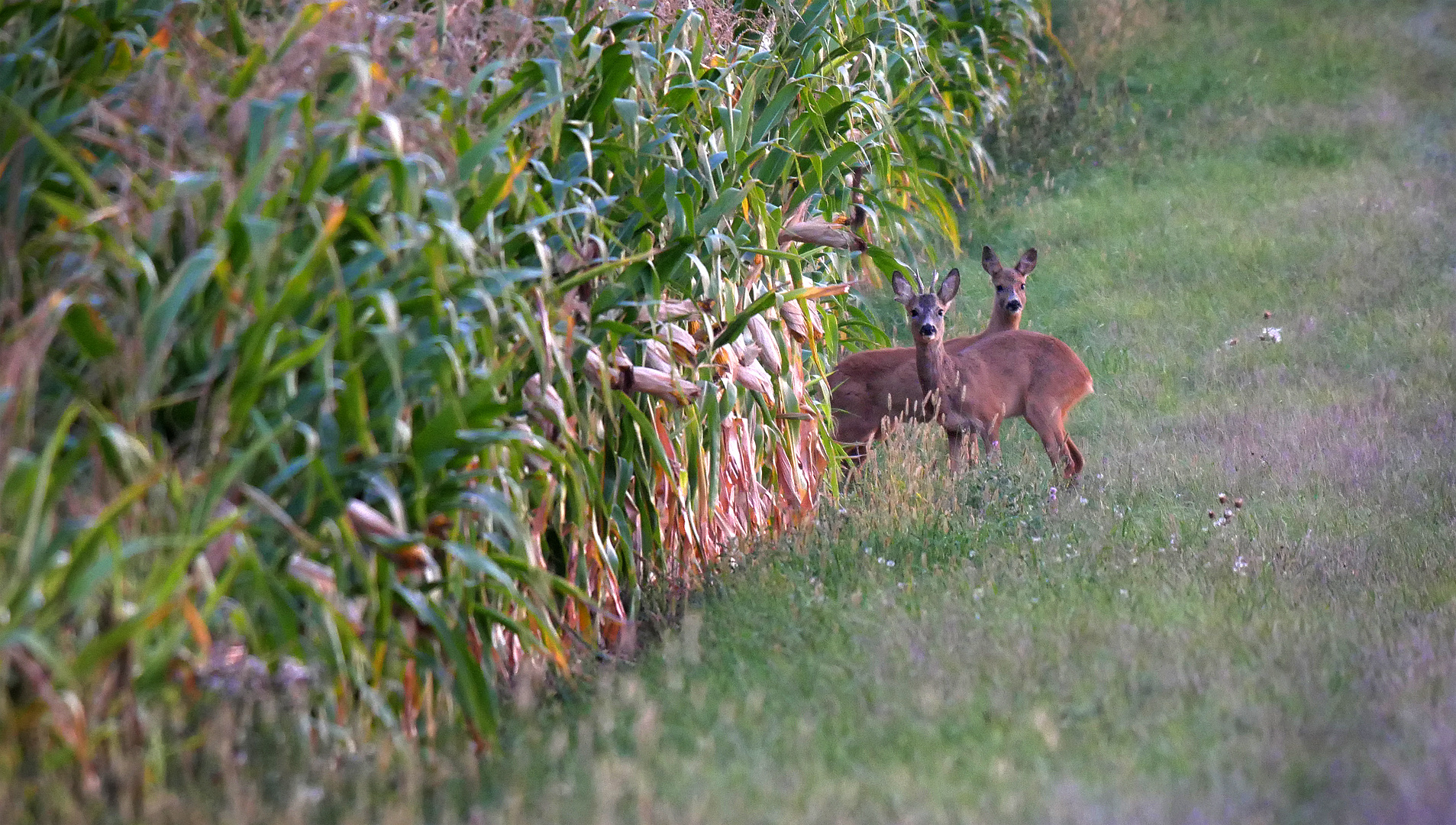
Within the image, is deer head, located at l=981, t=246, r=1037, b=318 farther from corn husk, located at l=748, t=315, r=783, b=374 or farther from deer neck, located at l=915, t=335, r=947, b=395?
corn husk, located at l=748, t=315, r=783, b=374

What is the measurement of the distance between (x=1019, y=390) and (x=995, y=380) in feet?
0.47

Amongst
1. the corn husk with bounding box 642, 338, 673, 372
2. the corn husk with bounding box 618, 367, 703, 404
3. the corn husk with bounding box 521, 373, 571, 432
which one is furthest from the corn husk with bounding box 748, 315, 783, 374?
the corn husk with bounding box 521, 373, 571, 432

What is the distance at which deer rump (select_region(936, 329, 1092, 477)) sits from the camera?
803 centimetres

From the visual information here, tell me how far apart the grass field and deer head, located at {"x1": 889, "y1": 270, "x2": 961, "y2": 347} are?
2.02 feet

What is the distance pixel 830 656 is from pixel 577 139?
191cm

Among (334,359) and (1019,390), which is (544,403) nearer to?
(334,359)

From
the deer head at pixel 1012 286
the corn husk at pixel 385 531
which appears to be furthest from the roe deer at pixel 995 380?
the corn husk at pixel 385 531

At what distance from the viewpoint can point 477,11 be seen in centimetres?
443

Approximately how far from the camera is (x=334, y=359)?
354 centimetres

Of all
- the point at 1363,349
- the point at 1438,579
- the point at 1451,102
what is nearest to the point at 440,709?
the point at 1438,579

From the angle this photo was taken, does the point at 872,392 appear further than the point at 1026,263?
No

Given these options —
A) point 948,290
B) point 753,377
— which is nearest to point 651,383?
point 753,377

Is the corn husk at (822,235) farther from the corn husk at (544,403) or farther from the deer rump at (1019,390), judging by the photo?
the deer rump at (1019,390)

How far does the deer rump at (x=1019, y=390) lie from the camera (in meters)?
8.03
